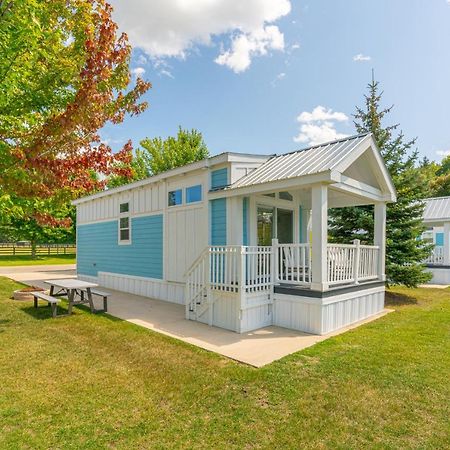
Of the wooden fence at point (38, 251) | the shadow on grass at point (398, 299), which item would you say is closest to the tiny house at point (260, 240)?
the shadow on grass at point (398, 299)

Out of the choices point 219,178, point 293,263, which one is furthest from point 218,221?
point 293,263

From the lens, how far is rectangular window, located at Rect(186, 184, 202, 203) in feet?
27.3

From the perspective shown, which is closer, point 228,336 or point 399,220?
point 228,336

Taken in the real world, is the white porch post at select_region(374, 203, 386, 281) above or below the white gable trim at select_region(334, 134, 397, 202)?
below

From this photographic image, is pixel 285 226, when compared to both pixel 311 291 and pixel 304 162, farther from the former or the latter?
pixel 311 291

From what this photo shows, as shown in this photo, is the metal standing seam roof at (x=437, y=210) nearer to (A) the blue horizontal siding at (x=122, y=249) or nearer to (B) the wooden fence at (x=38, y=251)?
(A) the blue horizontal siding at (x=122, y=249)

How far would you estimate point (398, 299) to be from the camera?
9.99 metres

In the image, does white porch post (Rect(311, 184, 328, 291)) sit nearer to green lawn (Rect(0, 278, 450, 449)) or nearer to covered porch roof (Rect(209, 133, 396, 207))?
covered porch roof (Rect(209, 133, 396, 207))

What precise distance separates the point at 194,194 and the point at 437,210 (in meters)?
12.9

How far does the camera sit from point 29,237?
29.6 metres

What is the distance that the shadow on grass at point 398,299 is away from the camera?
9.41 metres

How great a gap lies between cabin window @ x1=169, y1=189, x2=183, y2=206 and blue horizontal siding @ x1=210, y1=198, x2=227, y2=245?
1.39 meters

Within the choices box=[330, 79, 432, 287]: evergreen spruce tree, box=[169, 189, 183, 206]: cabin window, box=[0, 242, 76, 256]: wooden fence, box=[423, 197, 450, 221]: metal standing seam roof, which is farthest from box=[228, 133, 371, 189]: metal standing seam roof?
box=[0, 242, 76, 256]: wooden fence

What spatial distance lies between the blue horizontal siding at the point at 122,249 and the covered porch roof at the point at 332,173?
3.20m
